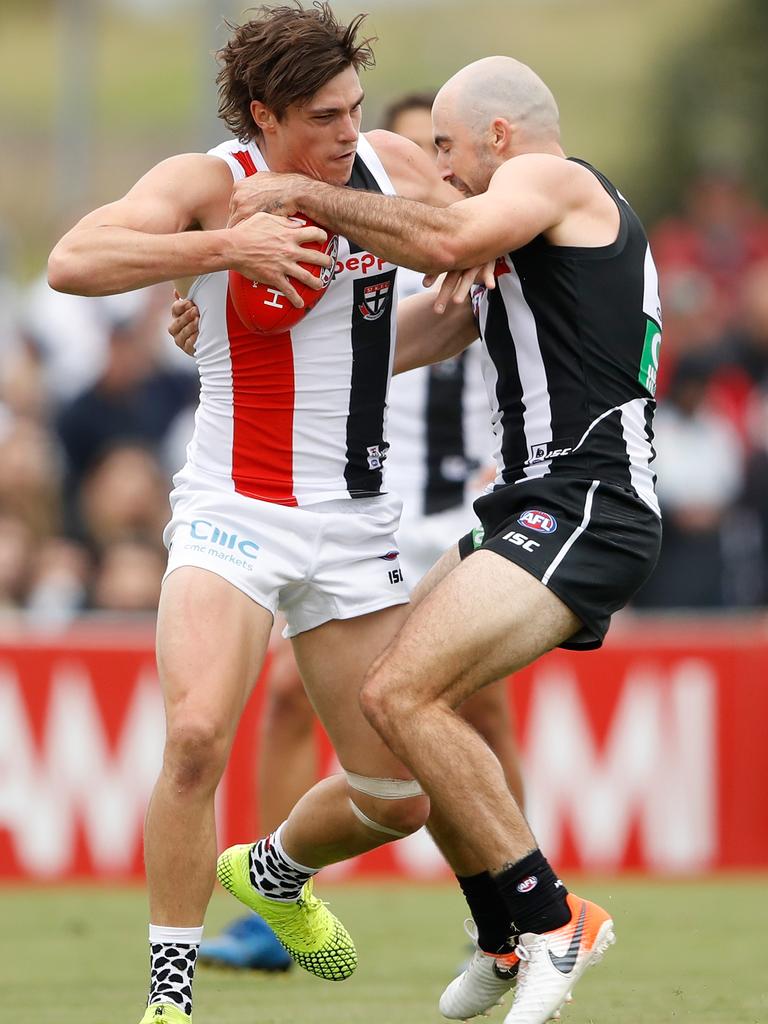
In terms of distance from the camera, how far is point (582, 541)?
539cm

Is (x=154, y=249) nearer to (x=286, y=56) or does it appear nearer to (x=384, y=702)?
(x=286, y=56)

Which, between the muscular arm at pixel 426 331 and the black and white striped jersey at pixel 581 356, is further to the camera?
the muscular arm at pixel 426 331

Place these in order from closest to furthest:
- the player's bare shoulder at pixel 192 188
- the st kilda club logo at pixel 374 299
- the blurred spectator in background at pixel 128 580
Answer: the player's bare shoulder at pixel 192 188 < the st kilda club logo at pixel 374 299 < the blurred spectator in background at pixel 128 580

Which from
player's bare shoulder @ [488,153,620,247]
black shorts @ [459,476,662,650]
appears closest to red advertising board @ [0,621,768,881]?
black shorts @ [459,476,662,650]

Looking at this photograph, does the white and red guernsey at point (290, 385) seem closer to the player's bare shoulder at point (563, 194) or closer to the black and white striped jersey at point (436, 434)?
the player's bare shoulder at point (563, 194)

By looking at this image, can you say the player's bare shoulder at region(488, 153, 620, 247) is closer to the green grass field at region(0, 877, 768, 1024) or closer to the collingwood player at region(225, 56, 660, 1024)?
the collingwood player at region(225, 56, 660, 1024)

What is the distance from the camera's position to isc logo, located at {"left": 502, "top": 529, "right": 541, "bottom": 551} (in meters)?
5.35

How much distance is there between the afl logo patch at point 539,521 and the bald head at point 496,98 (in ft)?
3.86

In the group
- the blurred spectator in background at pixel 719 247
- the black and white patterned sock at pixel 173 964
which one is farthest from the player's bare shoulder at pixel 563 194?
the blurred spectator in background at pixel 719 247

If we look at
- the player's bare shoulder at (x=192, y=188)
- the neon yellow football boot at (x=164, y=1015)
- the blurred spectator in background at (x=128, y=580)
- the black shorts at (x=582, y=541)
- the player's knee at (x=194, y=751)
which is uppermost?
the player's bare shoulder at (x=192, y=188)

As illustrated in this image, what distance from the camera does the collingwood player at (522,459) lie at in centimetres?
525

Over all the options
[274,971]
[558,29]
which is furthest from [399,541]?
[558,29]

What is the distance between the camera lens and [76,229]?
17.6 ft

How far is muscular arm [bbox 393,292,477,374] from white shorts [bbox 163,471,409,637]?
1.81 feet
